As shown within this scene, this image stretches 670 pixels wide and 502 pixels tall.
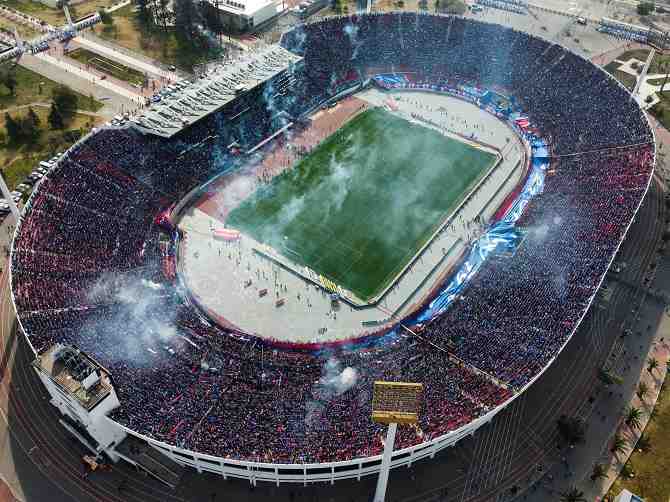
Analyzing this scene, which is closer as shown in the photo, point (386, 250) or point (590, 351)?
point (590, 351)

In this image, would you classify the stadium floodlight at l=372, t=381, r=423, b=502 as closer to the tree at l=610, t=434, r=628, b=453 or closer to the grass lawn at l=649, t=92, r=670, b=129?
the tree at l=610, t=434, r=628, b=453

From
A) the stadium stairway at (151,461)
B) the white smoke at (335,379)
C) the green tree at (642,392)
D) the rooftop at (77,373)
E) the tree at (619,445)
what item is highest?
the rooftop at (77,373)

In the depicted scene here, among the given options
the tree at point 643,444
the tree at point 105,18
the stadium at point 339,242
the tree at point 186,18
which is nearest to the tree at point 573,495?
the tree at point 643,444

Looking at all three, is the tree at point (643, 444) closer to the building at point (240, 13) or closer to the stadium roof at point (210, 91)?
the stadium roof at point (210, 91)

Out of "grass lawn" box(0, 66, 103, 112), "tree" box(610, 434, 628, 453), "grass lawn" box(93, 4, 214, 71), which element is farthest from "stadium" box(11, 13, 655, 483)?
"grass lawn" box(0, 66, 103, 112)

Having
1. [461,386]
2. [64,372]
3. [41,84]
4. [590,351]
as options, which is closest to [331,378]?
[461,386]

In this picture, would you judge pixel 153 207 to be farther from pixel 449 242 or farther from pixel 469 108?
pixel 469 108
